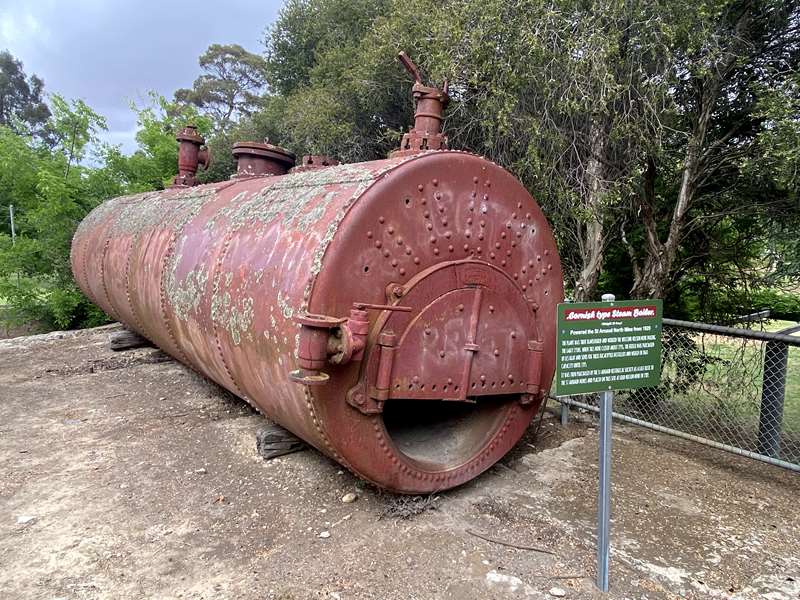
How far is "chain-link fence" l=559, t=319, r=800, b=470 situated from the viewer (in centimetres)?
445

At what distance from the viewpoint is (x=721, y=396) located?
5766mm

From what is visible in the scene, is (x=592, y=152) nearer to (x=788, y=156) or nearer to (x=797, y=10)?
(x=788, y=156)

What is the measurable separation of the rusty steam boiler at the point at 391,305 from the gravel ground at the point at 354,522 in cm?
41

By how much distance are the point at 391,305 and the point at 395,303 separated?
0.13ft

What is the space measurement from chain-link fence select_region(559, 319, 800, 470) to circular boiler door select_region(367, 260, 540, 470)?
1711 mm

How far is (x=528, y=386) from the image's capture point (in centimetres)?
369

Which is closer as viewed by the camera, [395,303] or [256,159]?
[395,303]

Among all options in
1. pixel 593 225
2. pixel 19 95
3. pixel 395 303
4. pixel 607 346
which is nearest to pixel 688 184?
pixel 593 225

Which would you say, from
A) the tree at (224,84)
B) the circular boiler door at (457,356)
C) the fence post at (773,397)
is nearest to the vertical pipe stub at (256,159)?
the circular boiler door at (457,356)

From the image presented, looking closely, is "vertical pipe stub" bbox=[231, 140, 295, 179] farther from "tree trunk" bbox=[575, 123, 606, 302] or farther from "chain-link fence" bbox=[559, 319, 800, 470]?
"chain-link fence" bbox=[559, 319, 800, 470]

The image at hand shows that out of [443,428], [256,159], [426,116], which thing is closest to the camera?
[426,116]

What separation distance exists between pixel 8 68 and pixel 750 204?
5442cm

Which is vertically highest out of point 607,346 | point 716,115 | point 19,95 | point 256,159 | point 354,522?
point 19,95

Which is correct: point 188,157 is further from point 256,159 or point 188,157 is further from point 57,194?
point 57,194
